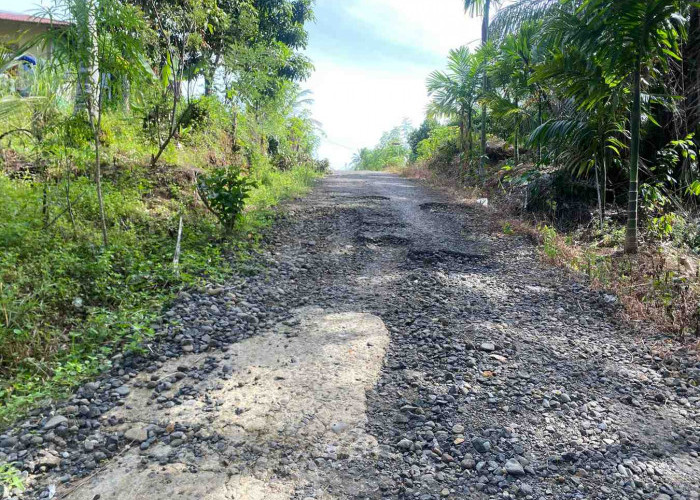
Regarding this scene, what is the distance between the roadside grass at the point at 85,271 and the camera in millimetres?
2838

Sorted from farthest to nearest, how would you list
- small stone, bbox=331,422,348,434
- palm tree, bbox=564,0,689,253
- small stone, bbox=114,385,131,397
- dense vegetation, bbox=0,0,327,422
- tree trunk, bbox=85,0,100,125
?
palm tree, bbox=564,0,689,253, tree trunk, bbox=85,0,100,125, dense vegetation, bbox=0,0,327,422, small stone, bbox=114,385,131,397, small stone, bbox=331,422,348,434

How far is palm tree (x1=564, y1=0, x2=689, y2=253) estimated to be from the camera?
4406mm

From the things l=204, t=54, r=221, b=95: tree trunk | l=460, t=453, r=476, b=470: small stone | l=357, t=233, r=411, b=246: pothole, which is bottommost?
l=460, t=453, r=476, b=470: small stone

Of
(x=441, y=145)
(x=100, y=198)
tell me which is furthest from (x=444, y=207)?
(x=441, y=145)

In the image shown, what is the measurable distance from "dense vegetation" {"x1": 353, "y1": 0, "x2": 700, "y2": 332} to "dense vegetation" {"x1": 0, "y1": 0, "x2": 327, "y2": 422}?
4.29m

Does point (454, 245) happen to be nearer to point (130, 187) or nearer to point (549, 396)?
point (549, 396)

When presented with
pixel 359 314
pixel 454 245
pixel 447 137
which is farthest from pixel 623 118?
pixel 447 137

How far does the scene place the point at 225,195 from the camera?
216 inches

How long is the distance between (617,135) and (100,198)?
23.2ft

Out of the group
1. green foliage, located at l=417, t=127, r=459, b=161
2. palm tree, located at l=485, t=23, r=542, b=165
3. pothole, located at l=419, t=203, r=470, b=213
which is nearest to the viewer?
pothole, located at l=419, t=203, r=470, b=213

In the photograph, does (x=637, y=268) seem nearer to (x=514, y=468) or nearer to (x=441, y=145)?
(x=514, y=468)

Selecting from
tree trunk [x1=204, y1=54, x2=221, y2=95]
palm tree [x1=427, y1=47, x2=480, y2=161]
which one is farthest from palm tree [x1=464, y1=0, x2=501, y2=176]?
tree trunk [x1=204, y1=54, x2=221, y2=95]

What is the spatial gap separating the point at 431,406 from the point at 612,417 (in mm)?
980

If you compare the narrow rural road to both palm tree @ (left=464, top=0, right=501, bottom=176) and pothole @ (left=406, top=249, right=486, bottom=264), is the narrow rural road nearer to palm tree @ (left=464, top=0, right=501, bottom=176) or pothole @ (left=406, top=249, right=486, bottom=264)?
pothole @ (left=406, top=249, right=486, bottom=264)
